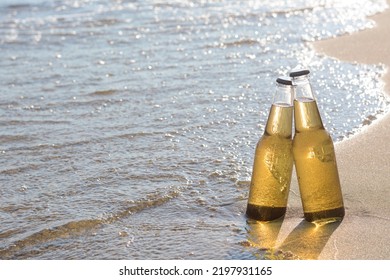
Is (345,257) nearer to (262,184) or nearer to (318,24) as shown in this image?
(262,184)

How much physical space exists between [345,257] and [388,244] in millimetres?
201

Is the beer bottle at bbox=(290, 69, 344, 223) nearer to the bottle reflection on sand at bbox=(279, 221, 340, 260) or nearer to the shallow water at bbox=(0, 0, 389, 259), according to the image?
the bottle reflection on sand at bbox=(279, 221, 340, 260)

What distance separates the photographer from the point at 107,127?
4.88m

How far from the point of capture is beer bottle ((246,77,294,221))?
10.7 ft

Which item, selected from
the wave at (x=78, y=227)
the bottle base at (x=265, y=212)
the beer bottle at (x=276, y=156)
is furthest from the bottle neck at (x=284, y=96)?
the wave at (x=78, y=227)

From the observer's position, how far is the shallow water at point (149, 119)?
3389mm

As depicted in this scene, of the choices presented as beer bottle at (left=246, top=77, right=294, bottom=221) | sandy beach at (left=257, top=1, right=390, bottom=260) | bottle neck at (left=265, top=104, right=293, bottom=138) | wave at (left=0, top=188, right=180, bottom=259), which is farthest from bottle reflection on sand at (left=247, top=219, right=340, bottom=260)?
wave at (left=0, top=188, right=180, bottom=259)

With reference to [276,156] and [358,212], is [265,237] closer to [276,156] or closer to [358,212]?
[276,156]

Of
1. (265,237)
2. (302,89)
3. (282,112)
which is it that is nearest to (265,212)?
(265,237)

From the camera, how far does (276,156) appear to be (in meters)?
3.28

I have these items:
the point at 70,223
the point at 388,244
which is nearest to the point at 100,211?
the point at 70,223

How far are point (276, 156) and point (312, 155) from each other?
0.47 feet

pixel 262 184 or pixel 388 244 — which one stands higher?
pixel 262 184

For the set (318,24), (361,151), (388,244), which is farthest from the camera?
(318,24)
